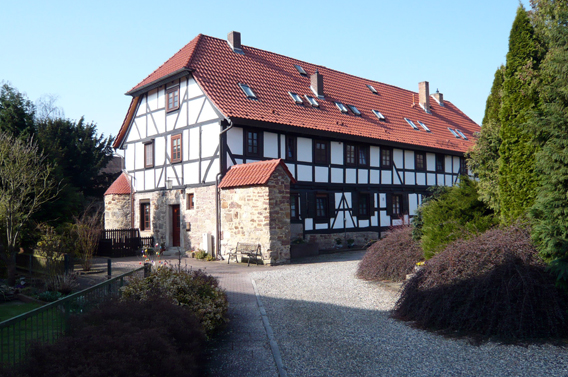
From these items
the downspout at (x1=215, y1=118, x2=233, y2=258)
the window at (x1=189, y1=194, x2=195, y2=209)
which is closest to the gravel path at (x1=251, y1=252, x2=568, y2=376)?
the downspout at (x1=215, y1=118, x2=233, y2=258)

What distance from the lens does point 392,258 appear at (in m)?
11.1

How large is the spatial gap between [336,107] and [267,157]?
5.81 metres

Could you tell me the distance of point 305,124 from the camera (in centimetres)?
1883

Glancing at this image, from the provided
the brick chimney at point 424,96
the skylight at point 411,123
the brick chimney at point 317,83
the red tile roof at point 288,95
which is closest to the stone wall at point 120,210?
the red tile roof at point 288,95

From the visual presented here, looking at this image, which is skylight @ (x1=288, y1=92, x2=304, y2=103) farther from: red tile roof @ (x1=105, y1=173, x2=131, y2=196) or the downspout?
red tile roof @ (x1=105, y1=173, x2=131, y2=196)

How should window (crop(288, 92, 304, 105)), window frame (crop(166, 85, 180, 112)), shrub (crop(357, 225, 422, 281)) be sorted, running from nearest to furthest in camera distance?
1. shrub (crop(357, 225, 422, 281))
2. window frame (crop(166, 85, 180, 112))
3. window (crop(288, 92, 304, 105))

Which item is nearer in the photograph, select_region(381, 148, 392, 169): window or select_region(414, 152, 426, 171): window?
select_region(381, 148, 392, 169): window

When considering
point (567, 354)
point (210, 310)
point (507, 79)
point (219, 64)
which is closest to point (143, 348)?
point (210, 310)

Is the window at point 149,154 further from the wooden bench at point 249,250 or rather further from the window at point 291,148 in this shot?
the wooden bench at point 249,250

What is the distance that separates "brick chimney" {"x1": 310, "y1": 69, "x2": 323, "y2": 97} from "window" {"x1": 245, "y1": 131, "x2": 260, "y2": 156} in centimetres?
575

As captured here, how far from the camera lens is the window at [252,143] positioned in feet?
58.0

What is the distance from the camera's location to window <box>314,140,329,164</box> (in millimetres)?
19723

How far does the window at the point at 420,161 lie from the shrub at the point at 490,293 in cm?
1678

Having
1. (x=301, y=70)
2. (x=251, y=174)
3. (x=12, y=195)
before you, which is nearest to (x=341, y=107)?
(x=301, y=70)
